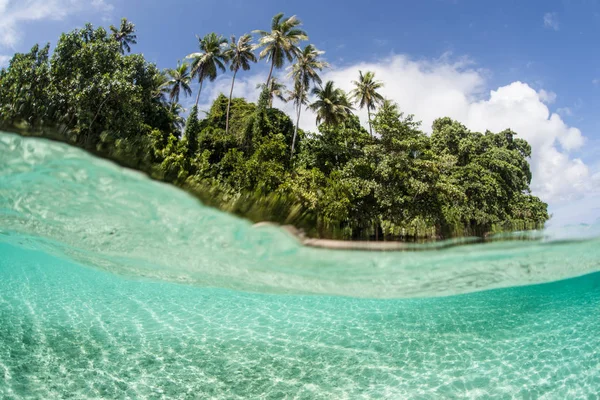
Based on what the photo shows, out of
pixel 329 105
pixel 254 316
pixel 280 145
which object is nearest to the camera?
pixel 254 316

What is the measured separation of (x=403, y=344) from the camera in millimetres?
10141

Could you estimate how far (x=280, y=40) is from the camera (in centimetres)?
2880

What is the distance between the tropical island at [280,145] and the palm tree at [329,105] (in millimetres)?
91

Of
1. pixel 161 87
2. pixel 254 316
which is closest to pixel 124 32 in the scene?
pixel 161 87

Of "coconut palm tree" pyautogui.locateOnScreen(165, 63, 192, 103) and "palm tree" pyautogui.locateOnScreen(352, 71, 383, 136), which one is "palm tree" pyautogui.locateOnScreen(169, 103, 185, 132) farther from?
"palm tree" pyautogui.locateOnScreen(352, 71, 383, 136)

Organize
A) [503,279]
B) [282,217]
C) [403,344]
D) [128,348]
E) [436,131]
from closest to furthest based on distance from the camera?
1. [282,217]
2. [128,348]
3. [403,344]
4. [503,279]
5. [436,131]

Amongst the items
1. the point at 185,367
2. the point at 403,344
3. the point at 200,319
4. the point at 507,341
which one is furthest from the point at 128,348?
the point at 507,341

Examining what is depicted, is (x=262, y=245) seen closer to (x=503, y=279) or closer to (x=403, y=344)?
(x=403, y=344)

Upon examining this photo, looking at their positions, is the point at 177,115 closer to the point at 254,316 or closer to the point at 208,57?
the point at 208,57

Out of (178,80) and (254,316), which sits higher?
(178,80)

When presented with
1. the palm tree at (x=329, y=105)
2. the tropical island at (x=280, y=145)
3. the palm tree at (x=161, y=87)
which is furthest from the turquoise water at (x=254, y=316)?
the palm tree at (x=161, y=87)

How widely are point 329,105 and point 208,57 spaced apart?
14.1 meters

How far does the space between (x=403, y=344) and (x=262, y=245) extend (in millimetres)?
5370

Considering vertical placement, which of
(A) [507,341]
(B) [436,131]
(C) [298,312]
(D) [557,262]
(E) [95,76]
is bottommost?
(C) [298,312]
